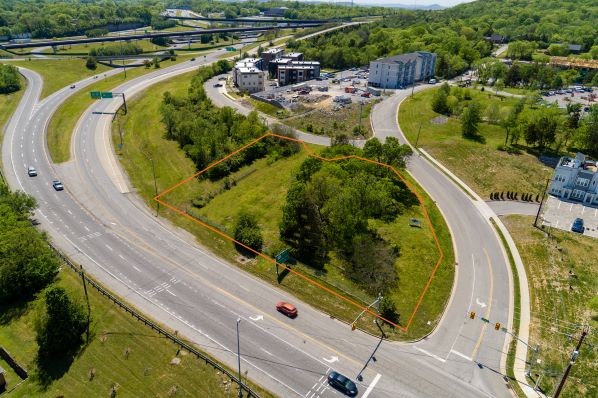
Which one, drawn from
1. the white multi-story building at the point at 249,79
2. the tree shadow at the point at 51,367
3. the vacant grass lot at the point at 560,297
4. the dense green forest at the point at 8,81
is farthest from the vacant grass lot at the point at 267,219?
the dense green forest at the point at 8,81

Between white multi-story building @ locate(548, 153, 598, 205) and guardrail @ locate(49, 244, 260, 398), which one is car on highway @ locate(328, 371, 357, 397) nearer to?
guardrail @ locate(49, 244, 260, 398)

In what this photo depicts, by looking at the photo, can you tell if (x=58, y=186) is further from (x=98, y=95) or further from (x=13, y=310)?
(x=98, y=95)

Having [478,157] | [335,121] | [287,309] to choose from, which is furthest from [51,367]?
[335,121]

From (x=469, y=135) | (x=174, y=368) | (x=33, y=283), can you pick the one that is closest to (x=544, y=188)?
(x=469, y=135)

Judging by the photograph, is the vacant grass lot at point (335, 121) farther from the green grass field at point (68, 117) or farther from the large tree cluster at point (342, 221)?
the green grass field at point (68, 117)

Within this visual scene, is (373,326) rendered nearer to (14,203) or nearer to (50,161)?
(14,203)
